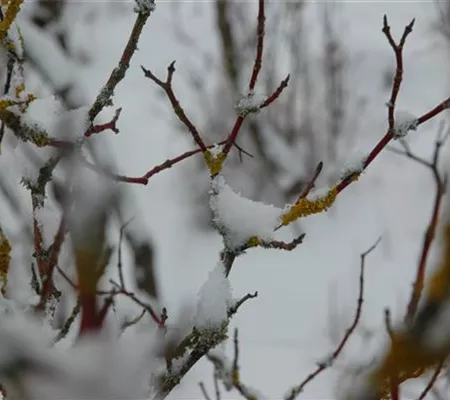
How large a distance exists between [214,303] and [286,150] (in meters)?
4.59

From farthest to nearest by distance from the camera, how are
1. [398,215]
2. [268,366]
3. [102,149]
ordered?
[398,215], [268,366], [102,149]

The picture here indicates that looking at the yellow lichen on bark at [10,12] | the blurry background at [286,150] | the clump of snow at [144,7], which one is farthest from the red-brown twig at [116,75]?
the blurry background at [286,150]

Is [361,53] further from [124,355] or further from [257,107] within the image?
[124,355]

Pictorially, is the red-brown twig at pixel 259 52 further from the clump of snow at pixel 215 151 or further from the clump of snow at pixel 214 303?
the clump of snow at pixel 214 303

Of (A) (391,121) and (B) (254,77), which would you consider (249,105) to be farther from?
(A) (391,121)

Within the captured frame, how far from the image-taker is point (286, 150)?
5.36 meters

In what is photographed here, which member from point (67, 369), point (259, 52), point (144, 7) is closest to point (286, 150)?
point (259, 52)

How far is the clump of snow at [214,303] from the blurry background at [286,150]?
2339 millimetres

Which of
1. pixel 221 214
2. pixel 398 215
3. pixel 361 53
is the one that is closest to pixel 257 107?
pixel 221 214

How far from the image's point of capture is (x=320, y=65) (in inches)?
241

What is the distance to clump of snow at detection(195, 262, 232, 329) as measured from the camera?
0.80m

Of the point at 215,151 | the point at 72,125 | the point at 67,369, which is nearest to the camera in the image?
the point at 67,369

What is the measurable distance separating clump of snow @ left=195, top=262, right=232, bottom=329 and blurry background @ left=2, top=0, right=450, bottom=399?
234 cm

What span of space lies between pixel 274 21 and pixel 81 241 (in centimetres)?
520
